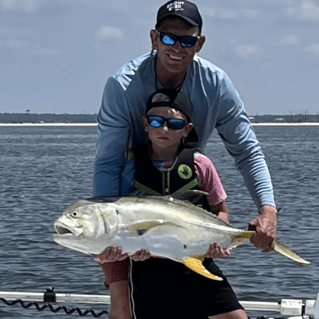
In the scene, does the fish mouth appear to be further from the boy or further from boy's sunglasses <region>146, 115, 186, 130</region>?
boy's sunglasses <region>146, 115, 186, 130</region>

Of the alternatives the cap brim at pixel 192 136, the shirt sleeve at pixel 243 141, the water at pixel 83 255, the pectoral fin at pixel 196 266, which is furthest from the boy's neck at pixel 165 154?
the water at pixel 83 255

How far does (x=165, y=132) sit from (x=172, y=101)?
192 millimetres

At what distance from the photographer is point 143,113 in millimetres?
Result: 5082

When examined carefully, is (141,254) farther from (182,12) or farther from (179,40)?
(182,12)

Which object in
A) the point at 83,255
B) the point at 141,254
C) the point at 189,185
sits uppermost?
the point at 189,185

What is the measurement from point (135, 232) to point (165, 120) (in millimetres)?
800

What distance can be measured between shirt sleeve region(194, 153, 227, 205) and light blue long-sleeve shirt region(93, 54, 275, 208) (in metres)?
0.21

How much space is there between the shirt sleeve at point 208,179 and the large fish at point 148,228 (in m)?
0.35

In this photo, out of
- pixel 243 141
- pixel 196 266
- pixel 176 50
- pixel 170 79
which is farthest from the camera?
pixel 243 141

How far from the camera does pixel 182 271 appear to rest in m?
4.95

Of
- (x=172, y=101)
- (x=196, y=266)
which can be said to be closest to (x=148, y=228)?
(x=196, y=266)

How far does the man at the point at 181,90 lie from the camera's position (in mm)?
4859

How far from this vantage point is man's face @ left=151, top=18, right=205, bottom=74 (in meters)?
4.84

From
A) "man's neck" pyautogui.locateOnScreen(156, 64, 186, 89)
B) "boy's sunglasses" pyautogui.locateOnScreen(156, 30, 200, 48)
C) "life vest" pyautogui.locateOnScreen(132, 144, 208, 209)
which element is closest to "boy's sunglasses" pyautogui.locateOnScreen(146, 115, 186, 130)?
"life vest" pyautogui.locateOnScreen(132, 144, 208, 209)
